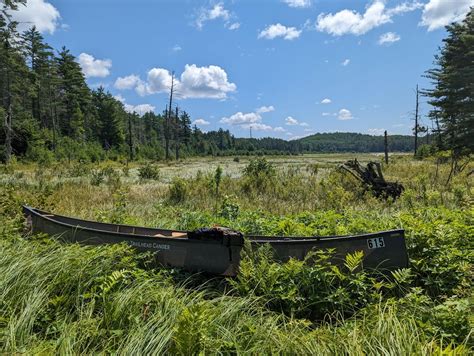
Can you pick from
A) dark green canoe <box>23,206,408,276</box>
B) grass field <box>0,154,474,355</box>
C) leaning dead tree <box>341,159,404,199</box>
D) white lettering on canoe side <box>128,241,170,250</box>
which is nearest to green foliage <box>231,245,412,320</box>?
grass field <box>0,154,474,355</box>

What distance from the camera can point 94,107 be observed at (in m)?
→ 60.3

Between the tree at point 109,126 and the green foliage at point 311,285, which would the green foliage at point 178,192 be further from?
the tree at point 109,126

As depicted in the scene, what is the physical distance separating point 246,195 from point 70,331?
8317mm

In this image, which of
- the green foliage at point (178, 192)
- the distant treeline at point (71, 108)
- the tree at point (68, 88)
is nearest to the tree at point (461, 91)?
the distant treeline at point (71, 108)

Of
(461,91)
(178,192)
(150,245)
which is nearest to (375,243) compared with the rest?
(150,245)

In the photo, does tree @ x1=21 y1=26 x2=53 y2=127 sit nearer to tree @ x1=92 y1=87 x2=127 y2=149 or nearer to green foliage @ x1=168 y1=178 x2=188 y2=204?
tree @ x1=92 y1=87 x2=127 y2=149

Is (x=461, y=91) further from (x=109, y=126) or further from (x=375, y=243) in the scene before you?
(x=109, y=126)

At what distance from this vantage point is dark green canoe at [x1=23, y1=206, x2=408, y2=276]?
3689 mm

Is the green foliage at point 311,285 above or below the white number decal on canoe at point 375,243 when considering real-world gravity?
below

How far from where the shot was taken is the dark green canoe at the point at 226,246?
3689mm

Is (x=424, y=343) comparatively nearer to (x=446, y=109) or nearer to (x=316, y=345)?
(x=316, y=345)

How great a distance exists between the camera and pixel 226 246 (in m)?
4.02

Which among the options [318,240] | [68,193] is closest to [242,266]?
[318,240]

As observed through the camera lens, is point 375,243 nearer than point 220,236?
Yes
